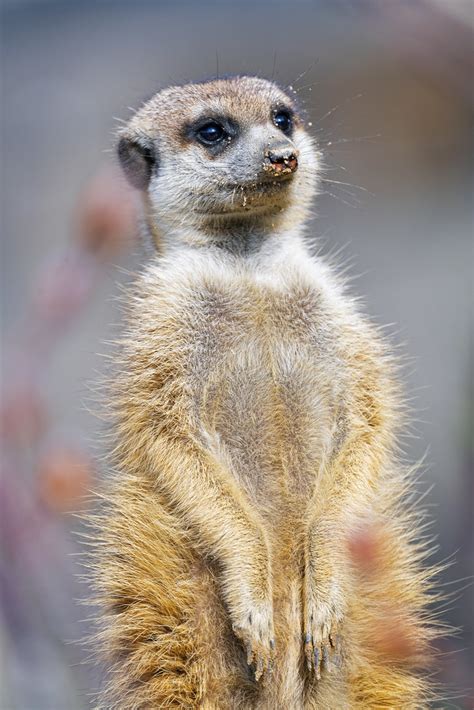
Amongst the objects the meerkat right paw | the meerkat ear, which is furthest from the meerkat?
the meerkat ear

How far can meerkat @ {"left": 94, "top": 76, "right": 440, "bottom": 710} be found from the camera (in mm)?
2670

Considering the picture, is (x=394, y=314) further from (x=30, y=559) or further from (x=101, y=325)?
(x=30, y=559)

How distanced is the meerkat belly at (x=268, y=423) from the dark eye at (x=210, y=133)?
0.76 meters

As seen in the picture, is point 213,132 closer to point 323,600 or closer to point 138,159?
point 138,159

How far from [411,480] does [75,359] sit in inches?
157

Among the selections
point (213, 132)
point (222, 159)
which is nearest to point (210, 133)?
point (213, 132)

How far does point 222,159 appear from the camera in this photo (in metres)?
3.14

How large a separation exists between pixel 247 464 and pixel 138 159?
1281mm

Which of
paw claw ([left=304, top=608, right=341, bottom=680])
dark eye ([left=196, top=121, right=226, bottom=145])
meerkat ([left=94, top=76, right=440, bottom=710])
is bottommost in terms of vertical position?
paw claw ([left=304, top=608, right=341, bottom=680])

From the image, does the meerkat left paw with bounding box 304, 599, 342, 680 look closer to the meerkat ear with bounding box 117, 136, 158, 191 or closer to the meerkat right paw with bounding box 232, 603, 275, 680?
the meerkat right paw with bounding box 232, 603, 275, 680

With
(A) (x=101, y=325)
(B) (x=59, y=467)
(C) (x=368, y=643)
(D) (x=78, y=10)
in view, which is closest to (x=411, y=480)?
(C) (x=368, y=643)

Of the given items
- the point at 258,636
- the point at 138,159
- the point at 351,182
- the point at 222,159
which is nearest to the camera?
the point at 258,636

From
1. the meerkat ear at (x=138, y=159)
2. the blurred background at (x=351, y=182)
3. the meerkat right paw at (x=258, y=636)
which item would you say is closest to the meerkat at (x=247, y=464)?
the meerkat right paw at (x=258, y=636)

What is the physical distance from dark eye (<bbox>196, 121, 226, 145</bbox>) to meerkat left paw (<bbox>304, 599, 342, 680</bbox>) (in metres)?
1.55
